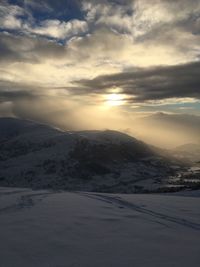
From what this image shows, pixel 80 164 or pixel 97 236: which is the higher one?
pixel 80 164

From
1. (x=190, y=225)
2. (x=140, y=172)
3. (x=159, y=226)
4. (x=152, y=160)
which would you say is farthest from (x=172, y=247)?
(x=152, y=160)

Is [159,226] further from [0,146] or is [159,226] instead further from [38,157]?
[0,146]

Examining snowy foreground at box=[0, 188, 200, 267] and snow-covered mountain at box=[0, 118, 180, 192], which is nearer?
snowy foreground at box=[0, 188, 200, 267]

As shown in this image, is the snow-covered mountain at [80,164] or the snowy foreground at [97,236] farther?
the snow-covered mountain at [80,164]
